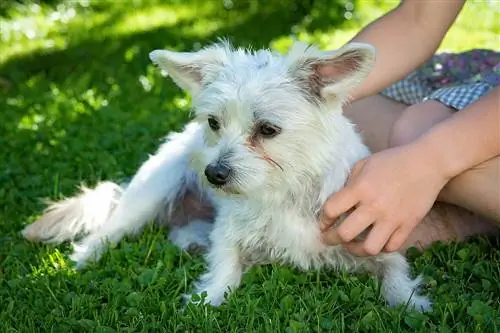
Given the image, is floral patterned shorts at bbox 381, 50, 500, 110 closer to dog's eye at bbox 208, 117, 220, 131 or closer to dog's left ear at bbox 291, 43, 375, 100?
dog's left ear at bbox 291, 43, 375, 100

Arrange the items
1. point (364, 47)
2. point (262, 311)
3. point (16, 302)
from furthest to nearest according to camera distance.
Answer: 1. point (16, 302)
2. point (262, 311)
3. point (364, 47)

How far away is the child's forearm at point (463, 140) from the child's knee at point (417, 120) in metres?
0.32

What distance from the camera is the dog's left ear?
2770mm

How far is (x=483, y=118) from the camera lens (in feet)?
10.0

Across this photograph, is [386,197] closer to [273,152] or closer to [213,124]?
[273,152]

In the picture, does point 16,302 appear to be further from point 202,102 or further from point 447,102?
point 447,102

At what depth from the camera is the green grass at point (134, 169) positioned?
3014 millimetres

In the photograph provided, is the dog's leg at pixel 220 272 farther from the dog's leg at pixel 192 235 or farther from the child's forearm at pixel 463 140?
the child's forearm at pixel 463 140

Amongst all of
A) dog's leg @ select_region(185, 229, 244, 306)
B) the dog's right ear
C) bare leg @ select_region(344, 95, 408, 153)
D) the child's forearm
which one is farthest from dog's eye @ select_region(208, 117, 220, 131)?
bare leg @ select_region(344, 95, 408, 153)

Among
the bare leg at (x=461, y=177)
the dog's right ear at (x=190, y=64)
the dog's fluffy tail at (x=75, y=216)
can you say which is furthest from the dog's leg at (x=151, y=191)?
the bare leg at (x=461, y=177)

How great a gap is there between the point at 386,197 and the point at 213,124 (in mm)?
681

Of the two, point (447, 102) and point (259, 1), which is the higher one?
point (447, 102)

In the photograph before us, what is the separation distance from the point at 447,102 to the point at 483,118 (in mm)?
455

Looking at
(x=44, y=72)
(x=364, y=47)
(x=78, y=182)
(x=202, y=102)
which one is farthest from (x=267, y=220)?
(x=44, y=72)
